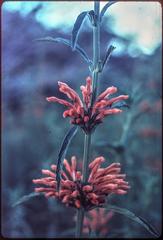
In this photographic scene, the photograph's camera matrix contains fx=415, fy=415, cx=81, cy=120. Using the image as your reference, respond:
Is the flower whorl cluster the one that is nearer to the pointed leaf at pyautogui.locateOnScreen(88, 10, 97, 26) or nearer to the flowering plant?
the flowering plant

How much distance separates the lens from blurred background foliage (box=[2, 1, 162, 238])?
1661 millimetres

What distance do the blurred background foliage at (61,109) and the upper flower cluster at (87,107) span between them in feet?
1.35

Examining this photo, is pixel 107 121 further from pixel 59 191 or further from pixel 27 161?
pixel 59 191

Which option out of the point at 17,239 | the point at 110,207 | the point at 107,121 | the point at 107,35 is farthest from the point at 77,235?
the point at 107,121

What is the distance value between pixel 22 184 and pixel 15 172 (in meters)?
0.21

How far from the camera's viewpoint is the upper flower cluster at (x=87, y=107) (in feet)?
2.43

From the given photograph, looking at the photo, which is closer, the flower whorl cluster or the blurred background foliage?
the flower whorl cluster

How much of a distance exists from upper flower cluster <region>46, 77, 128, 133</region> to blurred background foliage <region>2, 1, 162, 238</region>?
1.35 ft

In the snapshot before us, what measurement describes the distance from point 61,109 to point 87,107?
84.8 inches

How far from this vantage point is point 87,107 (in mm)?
757

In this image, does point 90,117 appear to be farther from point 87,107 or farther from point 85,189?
point 85,189

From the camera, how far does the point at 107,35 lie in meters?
2.12

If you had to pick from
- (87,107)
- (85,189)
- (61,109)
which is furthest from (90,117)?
(61,109)

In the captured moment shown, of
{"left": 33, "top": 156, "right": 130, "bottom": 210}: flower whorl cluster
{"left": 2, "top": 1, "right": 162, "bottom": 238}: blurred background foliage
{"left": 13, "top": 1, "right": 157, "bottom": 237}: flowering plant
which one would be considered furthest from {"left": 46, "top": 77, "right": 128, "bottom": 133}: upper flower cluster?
{"left": 2, "top": 1, "right": 162, "bottom": 238}: blurred background foliage
